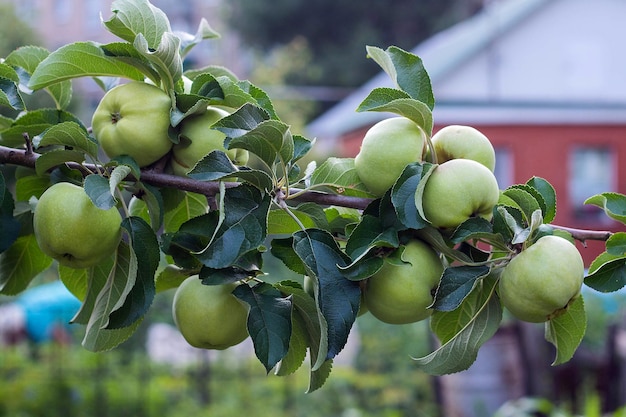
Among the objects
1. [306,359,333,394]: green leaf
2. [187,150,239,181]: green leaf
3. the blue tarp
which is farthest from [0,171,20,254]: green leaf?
the blue tarp

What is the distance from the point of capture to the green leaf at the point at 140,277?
711mm

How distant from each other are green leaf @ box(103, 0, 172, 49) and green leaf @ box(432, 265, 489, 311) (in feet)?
1.19

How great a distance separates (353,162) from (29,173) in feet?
1.13

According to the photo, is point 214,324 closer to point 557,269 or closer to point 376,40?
point 557,269

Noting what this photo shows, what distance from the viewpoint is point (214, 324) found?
0.76 m

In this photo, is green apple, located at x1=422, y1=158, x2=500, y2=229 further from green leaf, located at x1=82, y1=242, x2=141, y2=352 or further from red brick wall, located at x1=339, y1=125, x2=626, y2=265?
red brick wall, located at x1=339, y1=125, x2=626, y2=265

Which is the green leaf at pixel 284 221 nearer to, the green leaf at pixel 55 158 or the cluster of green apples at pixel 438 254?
the cluster of green apples at pixel 438 254

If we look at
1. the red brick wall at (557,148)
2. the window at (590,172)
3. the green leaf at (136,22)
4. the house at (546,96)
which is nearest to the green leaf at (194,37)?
the green leaf at (136,22)

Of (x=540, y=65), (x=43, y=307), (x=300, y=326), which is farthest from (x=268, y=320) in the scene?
(x=540, y=65)

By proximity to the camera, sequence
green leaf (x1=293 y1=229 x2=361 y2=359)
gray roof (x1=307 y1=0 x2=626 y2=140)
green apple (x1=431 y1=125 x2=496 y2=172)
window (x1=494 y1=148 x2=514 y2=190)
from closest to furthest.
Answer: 1. green leaf (x1=293 y1=229 x2=361 y2=359)
2. green apple (x1=431 y1=125 x2=496 y2=172)
3. window (x1=494 y1=148 x2=514 y2=190)
4. gray roof (x1=307 y1=0 x2=626 y2=140)

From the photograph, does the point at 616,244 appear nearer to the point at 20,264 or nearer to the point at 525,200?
the point at 525,200

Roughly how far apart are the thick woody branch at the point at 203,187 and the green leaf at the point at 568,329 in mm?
68

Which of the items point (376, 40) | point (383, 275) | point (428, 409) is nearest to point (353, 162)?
point (383, 275)

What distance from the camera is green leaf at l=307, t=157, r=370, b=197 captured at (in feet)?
2.49
